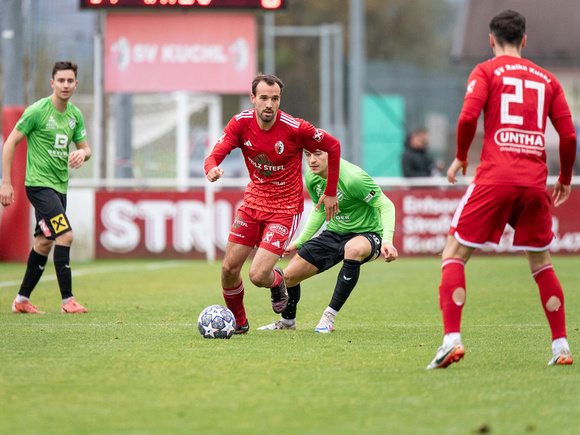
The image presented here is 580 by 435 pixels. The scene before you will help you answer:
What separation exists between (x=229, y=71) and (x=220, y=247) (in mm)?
4809

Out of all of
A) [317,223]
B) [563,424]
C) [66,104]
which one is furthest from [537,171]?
[66,104]

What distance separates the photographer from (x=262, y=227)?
7117 mm

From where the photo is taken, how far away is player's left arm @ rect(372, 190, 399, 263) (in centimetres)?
673

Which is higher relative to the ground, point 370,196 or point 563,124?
point 563,124

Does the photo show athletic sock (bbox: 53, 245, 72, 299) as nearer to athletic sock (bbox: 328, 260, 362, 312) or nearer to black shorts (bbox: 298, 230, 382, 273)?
black shorts (bbox: 298, 230, 382, 273)

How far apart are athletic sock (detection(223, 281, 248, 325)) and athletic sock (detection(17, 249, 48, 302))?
239 cm

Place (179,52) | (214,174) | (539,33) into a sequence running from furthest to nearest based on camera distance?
1. (539,33)
2. (179,52)
3. (214,174)

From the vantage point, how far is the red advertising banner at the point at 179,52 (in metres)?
19.3

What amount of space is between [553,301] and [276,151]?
7.72 feet

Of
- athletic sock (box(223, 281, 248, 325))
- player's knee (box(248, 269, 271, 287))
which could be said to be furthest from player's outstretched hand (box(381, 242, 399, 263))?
athletic sock (box(223, 281, 248, 325))

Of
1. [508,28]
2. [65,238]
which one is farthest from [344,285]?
[65,238]

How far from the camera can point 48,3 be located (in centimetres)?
2392

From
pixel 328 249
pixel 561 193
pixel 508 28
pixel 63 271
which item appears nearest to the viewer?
pixel 508 28

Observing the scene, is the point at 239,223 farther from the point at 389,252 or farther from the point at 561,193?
the point at 561,193
